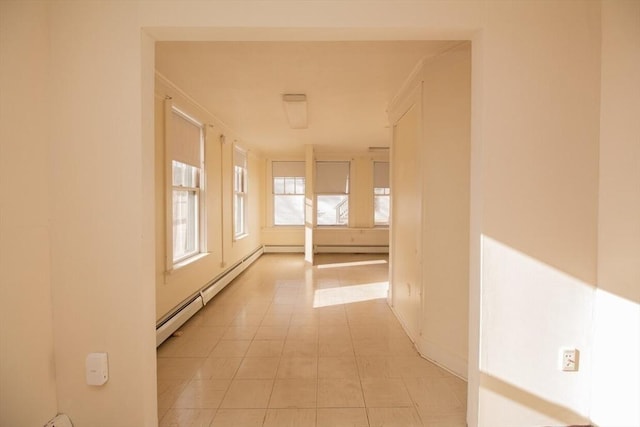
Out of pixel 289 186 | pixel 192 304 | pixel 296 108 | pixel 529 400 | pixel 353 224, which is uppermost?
pixel 296 108

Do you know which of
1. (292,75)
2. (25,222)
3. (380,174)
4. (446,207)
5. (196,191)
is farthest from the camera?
(380,174)

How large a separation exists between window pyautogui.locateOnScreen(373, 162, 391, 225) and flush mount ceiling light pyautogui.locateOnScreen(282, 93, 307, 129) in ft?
12.6

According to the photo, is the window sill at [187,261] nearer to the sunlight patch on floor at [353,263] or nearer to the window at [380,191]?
the sunlight patch on floor at [353,263]

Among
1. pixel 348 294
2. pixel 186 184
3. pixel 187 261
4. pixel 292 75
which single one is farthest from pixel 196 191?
pixel 348 294

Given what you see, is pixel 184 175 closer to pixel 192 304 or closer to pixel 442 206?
pixel 192 304

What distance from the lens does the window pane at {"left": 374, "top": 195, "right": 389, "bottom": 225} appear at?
350 inches

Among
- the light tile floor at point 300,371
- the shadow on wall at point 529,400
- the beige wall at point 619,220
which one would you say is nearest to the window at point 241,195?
the light tile floor at point 300,371

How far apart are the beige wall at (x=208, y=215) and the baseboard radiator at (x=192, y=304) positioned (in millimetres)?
62

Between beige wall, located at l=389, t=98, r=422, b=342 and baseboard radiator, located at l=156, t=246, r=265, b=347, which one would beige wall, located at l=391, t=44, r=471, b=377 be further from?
baseboard radiator, located at l=156, t=246, r=265, b=347

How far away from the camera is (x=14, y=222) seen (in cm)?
155

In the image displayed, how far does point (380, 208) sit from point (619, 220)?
7192 mm

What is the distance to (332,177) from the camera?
8797 mm

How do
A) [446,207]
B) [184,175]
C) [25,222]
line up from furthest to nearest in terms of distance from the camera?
[184,175] → [446,207] → [25,222]

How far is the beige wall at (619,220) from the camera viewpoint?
170 centimetres
